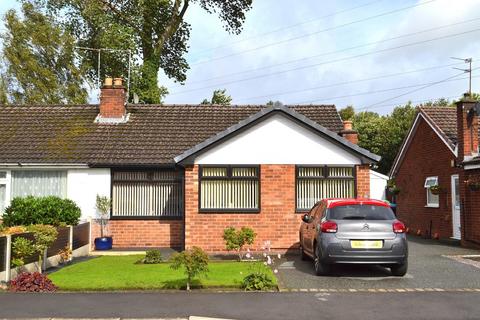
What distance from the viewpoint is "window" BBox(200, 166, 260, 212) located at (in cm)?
1473

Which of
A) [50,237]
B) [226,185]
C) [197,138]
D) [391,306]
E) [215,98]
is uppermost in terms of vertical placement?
[215,98]

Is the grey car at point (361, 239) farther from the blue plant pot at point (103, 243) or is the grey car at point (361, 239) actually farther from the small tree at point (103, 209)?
the small tree at point (103, 209)

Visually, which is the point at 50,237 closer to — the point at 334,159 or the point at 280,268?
the point at 280,268

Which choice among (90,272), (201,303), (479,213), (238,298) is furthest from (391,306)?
(479,213)

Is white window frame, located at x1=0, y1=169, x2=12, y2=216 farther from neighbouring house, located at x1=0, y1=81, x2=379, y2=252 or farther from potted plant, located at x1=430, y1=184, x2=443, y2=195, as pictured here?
potted plant, located at x1=430, y1=184, x2=443, y2=195

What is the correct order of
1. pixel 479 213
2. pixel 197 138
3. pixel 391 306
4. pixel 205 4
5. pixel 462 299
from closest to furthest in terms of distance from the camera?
pixel 391 306
pixel 462 299
pixel 479 213
pixel 197 138
pixel 205 4

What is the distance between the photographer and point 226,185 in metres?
14.8

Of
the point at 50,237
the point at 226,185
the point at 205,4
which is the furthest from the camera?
the point at 205,4

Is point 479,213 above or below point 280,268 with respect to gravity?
above

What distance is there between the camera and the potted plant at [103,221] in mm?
15695

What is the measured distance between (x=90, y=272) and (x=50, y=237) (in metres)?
1.19

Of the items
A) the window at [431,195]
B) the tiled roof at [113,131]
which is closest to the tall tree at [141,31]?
the tiled roof at [113,131]

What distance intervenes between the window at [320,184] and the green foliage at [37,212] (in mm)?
6833

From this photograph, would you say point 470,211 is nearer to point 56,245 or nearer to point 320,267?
point 320,267
